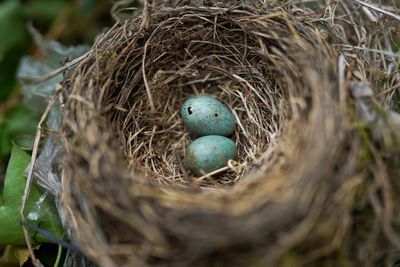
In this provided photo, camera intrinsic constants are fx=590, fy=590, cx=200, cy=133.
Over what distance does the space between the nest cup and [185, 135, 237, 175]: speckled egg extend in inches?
1.5

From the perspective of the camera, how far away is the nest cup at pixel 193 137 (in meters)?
1.33

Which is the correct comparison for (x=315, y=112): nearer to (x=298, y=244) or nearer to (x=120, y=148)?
(x=298, y=244)

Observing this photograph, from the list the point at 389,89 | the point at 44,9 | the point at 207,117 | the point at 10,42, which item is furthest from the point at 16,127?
the point at 389,89

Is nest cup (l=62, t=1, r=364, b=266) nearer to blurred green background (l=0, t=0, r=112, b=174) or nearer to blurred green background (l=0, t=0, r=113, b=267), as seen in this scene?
blurred green background (l=0, t=0, r=113, b=267)

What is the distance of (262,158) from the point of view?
1725mm

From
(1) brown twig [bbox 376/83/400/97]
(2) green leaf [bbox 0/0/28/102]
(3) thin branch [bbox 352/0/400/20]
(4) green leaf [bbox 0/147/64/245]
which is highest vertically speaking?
(2) green leaf [bbox 0/0/28/102]

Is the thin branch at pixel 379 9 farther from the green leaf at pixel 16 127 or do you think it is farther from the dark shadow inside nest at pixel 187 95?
the green leaf at pixel 16 127

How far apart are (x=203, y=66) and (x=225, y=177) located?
0.40m

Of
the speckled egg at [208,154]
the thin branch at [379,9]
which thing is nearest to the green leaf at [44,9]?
the speckled egg at [208,154]

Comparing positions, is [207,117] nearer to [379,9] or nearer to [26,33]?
[379,9]

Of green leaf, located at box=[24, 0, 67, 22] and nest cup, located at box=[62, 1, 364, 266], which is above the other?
green leaf, located at box=[24, 0, 67, 22]

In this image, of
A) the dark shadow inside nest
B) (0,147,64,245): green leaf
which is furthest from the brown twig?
(0,147,64,245): green leaf

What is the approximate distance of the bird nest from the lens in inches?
52.5

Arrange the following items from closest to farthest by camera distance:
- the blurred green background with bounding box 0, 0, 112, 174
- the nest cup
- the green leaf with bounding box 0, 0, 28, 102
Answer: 1. the nest cup
2. the blurred green background with bounding box 0, 0, 112, 174
3. the green leaf with bounding box 0, 0, 28, 102
